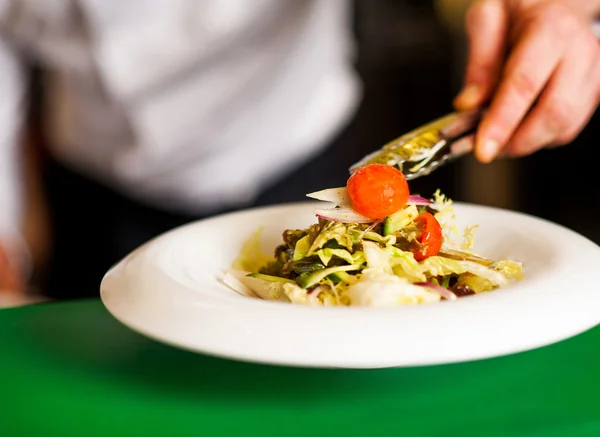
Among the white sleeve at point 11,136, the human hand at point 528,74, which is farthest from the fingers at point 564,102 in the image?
the white sleeve at point 11,136

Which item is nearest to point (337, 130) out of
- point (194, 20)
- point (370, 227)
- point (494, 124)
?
point (194, 20)

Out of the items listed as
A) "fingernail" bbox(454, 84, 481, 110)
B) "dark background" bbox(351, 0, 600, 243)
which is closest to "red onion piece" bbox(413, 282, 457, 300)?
"fingernail" bbox(454, 84, 481, 110)

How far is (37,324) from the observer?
103 centimetres

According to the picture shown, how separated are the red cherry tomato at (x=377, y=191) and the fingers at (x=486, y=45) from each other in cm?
50

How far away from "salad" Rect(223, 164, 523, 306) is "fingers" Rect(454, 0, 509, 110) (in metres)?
0.46

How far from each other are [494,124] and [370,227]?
1.22ft

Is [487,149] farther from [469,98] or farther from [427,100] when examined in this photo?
[427,100]

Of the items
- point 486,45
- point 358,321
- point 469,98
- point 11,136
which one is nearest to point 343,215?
point 358,321

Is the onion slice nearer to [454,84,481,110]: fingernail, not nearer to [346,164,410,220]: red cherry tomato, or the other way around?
[346,164,410,220]: red cherry tomato

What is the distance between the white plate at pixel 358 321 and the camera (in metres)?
0.68

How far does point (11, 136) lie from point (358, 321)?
1727 millimetres

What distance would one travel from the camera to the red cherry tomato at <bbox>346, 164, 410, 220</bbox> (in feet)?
3.16

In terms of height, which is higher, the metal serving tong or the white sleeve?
the metal serving tong

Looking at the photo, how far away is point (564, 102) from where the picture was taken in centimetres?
128
